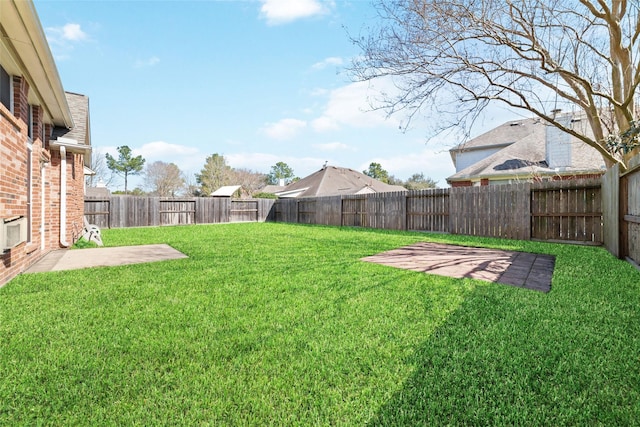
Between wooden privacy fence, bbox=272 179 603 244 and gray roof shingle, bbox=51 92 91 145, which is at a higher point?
gray roof shingle, bbox=51 92 91 145

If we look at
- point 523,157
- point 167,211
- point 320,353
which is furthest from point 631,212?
point 167,211

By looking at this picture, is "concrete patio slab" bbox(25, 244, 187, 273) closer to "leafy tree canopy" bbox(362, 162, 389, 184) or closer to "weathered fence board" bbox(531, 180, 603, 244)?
"weathered fence board" bbox(531, 180, 603, 244)

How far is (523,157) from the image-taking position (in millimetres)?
14680

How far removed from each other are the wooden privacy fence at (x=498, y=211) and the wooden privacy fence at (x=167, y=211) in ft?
22.3

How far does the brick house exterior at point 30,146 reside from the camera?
3.23 m

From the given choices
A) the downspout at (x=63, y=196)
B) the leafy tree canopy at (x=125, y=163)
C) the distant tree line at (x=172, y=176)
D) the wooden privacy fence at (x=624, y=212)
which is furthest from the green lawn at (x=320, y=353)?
the leafy tree canopy at (x=125, y=163)

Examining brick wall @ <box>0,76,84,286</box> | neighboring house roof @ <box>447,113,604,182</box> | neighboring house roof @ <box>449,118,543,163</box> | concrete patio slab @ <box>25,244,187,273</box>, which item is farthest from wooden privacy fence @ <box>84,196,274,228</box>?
neighboring house roof @ <box>449,118,543,163</box>

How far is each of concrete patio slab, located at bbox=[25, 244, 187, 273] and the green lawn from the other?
3.60ft

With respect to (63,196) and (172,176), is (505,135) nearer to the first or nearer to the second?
(63,196)

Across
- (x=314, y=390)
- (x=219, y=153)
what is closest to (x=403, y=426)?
(x=314, y=390)

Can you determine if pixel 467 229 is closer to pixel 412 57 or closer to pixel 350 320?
pixel 412 57

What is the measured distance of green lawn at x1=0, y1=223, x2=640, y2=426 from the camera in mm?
1376

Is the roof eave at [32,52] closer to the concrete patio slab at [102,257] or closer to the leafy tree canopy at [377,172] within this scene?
the concrete patio slab at [102,257]

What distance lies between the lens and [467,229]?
8773mm
